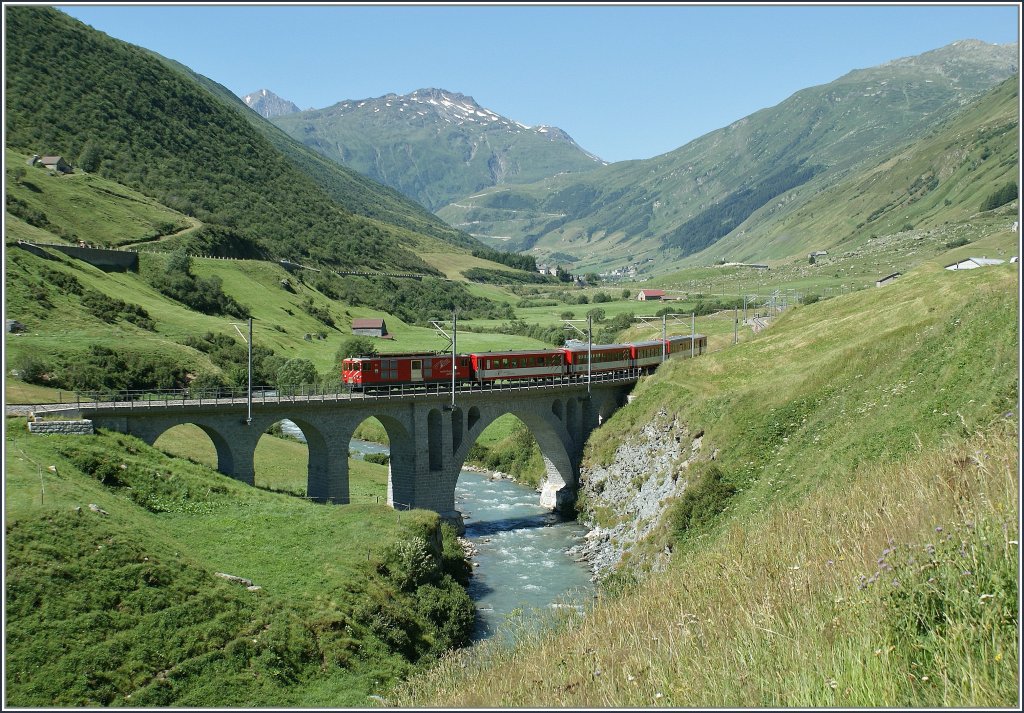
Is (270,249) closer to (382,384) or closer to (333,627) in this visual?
(382,384)

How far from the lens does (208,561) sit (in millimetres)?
32531

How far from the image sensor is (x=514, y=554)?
52.9 m

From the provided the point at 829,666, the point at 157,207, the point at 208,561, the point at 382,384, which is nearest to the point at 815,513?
the point at 829,666

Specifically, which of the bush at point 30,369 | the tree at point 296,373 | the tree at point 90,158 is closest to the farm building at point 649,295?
the tree at point 296,373

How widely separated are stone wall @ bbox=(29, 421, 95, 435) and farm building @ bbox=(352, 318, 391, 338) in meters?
80.8

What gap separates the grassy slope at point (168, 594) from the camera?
24.5m

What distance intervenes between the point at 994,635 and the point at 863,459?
24946 millimetres

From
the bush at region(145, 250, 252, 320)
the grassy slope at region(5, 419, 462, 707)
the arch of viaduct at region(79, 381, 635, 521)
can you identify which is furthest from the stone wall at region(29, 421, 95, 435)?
the bush at region(145, 250, 252, 320)

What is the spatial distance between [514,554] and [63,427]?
26.6m

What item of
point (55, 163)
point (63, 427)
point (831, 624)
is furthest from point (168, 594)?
point (55, 163)

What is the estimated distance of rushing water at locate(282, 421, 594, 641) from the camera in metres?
42.1

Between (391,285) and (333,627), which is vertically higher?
(391,285)

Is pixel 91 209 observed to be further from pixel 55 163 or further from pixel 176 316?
pixel 176 316

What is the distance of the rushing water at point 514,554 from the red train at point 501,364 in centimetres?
1026
